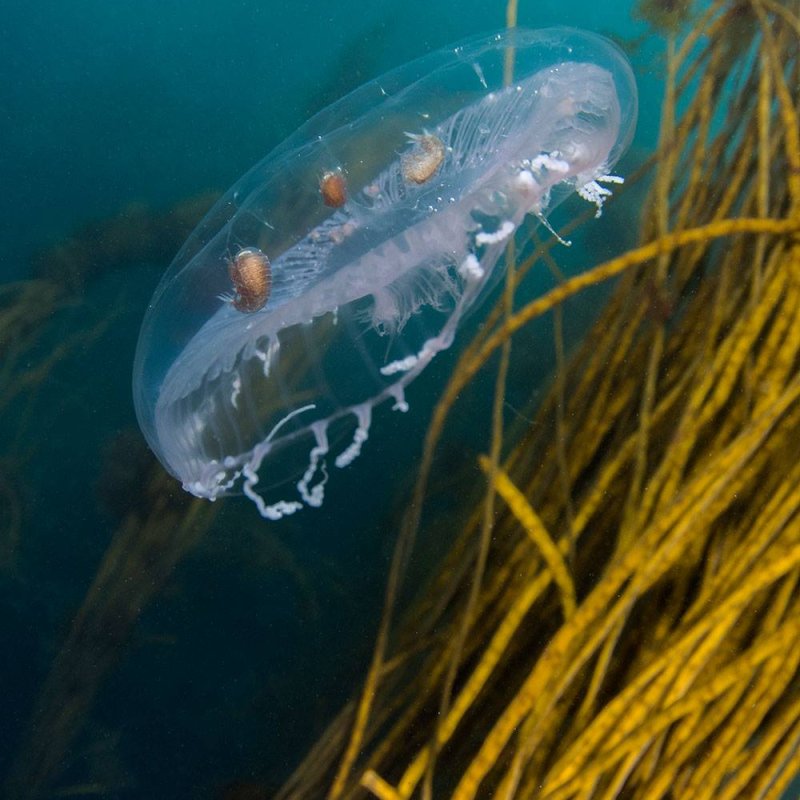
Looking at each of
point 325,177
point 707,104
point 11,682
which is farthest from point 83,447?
point 707,104

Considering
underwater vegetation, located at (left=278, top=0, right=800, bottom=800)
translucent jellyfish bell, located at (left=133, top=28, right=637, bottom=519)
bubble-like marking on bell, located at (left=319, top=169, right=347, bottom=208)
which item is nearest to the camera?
underwater vegetation, located at (left=278, top=0, right=800, bottom=800)

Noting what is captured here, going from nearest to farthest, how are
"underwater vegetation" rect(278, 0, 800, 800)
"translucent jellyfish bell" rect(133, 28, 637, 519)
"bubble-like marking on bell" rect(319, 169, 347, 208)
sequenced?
"underwater vegetation" rect(278, 0, 800, 800), "translucent jellyfish bell" rect(133, 28, 637, 519), "bubble-like marking on bell" rect(319, 169, 347, 208)

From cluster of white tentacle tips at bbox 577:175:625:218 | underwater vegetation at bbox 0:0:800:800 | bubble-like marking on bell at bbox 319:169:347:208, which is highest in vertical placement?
cluster of white tentacle tips at bbox 577:175:625:218

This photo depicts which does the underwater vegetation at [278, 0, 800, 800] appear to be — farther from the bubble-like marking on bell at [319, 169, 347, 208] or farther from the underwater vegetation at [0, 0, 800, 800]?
the bubble-like marking on bell at [319, 169, 347, 208]

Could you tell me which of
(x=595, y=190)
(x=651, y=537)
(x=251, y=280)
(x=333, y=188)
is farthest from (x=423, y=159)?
(x=651, y=537)

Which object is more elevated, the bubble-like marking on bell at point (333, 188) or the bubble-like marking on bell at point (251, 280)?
the bubble-like marking on bell at point (333, 188)

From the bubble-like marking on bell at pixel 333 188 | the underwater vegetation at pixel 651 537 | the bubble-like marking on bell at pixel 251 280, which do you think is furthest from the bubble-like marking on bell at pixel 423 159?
the bubble-like marking on bell at pixel 251 280

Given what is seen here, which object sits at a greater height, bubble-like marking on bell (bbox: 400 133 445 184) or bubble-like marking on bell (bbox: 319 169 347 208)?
bubble-like marking on bell (bbox: 400 133 445 184)

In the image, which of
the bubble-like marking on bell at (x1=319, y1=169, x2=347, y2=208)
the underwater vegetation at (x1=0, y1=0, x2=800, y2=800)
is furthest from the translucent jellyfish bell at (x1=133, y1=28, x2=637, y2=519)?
the underwater vegetation at (x1=0, y1=0, x2=800, y2=800)

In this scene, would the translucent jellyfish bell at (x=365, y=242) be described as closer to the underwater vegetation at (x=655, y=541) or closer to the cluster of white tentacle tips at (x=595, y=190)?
the cluster of white tentacle tips at (x=595, y=190)
